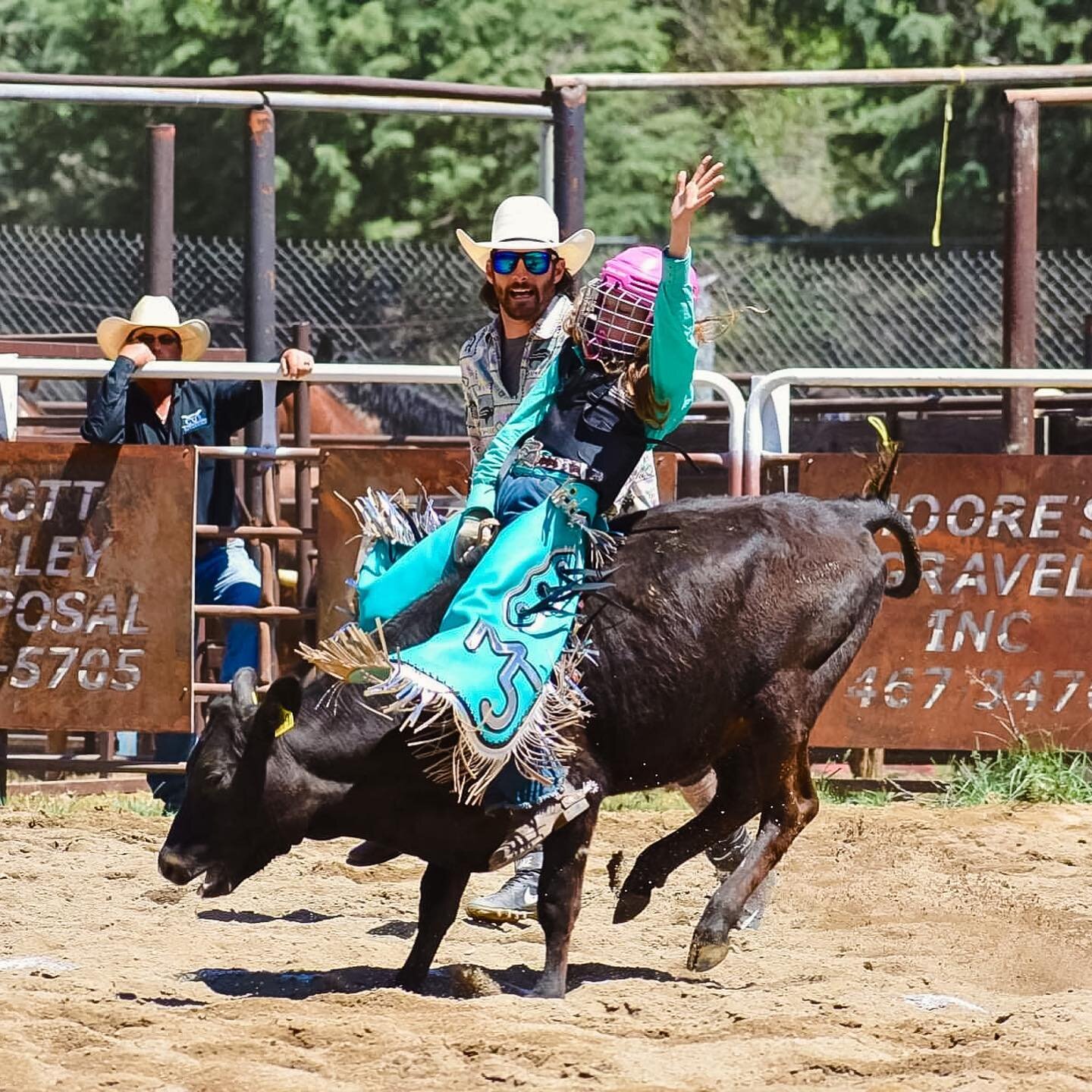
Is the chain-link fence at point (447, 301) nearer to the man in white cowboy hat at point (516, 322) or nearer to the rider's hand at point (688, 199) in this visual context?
the man in white cowboy hat at point (516, 322)

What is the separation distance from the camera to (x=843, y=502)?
521 cm

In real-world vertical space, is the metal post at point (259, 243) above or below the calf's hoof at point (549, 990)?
above

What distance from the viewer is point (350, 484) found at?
24.0 feet

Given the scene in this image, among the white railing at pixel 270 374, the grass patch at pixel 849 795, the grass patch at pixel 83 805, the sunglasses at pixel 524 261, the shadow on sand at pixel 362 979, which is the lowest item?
the grass patch at pixel 83 805

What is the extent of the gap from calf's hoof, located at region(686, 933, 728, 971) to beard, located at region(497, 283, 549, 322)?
1.71 metres

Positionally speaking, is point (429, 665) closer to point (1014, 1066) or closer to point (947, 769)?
point (1014, 1066)

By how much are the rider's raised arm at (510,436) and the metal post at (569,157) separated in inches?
121

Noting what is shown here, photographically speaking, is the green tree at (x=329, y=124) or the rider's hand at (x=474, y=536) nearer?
the rider's hand at (x=474, y=536)

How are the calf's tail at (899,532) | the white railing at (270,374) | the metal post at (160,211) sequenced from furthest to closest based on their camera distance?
the metal post at (160,211) < the white railing at (270,374) < the calf's tail at (899,532)

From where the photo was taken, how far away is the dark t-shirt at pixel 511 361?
17.2ft

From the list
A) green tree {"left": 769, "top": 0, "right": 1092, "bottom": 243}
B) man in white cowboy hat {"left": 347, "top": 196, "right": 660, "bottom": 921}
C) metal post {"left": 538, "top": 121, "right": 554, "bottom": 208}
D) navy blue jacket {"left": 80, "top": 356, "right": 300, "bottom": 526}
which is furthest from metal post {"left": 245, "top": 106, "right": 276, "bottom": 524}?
green tree {"left": 769, "top": 0, "right": 1092, "bottom": 243}

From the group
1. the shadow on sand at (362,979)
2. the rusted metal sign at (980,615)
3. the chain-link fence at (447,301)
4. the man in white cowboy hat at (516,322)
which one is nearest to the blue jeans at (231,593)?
the rusted metal sign at (980,615)

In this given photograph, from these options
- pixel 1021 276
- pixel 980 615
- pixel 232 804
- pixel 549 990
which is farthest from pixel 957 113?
pixel 232 804

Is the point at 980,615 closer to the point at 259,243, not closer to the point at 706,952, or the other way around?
the point at 706,952
